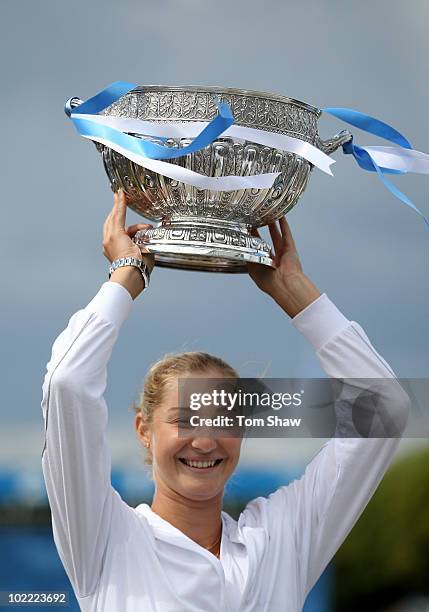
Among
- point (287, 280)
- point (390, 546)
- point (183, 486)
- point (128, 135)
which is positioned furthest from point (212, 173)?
point (390, 546)

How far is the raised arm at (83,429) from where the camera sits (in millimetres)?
1499

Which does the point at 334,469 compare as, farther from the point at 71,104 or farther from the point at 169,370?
the point at 71,104

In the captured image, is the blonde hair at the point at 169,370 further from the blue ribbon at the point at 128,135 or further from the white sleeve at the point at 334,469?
the blue ribbon at the point at 128,135

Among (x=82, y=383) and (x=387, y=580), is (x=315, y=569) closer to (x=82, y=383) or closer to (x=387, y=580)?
(x=82, y=383)

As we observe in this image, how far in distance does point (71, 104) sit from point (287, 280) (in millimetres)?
448

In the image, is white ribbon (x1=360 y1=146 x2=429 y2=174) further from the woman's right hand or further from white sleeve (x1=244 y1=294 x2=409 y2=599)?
the woman's right hand

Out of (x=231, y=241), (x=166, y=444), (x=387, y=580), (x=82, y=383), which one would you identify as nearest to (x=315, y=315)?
(x=231, y=241)

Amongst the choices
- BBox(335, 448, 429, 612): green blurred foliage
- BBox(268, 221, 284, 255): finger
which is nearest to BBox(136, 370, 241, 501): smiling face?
BBox(268, 221, 284, 255): finger

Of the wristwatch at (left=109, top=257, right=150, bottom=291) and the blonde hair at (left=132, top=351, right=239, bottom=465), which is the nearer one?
the wristwatch at (left=109, top=257, right=150, bottom=291)

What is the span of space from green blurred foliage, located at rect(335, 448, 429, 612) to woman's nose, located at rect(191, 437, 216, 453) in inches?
56.9

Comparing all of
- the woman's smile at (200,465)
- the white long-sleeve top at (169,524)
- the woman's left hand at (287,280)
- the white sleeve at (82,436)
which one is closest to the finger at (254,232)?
the woman's left hand at (287,280)

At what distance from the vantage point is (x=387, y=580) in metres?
3.12

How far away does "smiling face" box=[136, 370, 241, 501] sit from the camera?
1637 millimetres

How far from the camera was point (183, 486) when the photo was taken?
5.38ft
